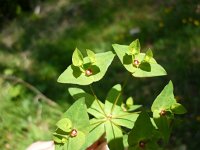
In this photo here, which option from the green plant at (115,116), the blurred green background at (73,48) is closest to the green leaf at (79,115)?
the green plant at (115,116)

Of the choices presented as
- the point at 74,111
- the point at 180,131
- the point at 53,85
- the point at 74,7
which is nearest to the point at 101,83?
the point at 53,85

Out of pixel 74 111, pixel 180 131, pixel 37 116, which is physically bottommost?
pixel 180 131

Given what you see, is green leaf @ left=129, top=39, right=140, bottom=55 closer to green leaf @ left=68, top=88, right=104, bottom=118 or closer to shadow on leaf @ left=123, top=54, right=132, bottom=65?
shadow on leaf @ left=123, top=54, right=132, bottom=65

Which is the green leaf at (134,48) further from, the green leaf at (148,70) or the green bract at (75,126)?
the green bract at (75,126)

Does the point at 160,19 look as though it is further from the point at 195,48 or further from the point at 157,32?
the point at 195,48

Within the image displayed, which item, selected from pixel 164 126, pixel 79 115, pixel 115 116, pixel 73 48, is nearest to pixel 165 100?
pixel 164 126

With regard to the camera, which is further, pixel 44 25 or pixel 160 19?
pixel 44 25

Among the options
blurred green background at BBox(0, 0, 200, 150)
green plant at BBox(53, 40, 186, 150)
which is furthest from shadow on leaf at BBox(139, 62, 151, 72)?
blurred green background at BBox(0, 0, 200, 150)
